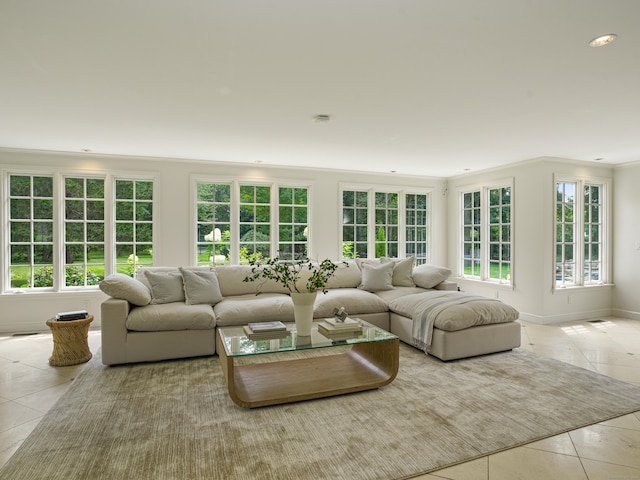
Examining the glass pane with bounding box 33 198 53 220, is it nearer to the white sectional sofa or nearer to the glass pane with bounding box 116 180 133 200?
the glass pane with bounding box 116 180 133 200

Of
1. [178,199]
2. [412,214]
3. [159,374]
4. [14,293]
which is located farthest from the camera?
[412,214]

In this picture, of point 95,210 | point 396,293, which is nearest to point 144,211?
point 95,210

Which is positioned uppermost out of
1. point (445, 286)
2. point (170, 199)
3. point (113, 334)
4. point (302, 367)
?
point (170, 199)

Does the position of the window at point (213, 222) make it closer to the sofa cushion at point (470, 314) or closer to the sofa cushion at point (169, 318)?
the sofa cushion at point (169, 318)

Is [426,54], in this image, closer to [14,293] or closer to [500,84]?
[500,84]

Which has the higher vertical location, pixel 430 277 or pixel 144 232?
pixel 144 232

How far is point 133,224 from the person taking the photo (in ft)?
18.2

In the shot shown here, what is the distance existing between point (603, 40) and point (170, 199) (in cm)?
518

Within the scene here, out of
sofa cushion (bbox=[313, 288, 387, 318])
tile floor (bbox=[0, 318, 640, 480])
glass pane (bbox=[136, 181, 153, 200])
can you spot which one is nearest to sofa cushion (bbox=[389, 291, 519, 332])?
sofa cushion (bbox=[313, 288, 387, 318])

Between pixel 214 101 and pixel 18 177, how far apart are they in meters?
3.71

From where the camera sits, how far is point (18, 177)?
5.14m

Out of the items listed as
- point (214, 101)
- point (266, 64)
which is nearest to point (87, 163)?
point (214, 101)

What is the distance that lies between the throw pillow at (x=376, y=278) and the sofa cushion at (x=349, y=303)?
37 cm

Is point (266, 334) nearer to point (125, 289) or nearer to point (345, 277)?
point (125, 289)
